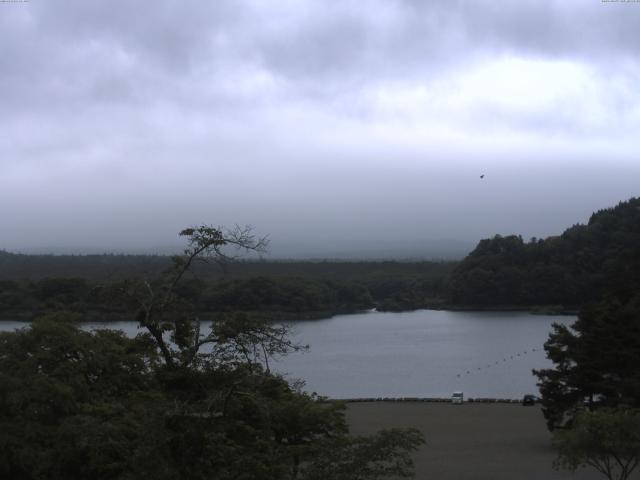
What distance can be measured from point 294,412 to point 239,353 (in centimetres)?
395

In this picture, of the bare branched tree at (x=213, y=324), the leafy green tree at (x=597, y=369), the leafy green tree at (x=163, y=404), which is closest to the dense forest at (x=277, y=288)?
the leafy green tree at (x=597, y=369)

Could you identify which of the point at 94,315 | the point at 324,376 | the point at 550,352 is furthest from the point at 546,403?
the point at 94,315

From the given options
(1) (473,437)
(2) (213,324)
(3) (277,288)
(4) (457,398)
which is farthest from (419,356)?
(2) (213,324)

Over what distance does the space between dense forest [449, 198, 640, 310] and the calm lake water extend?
6.39 metres

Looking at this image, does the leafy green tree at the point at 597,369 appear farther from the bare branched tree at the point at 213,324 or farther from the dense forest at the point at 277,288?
the dense forest at the point at 277,288

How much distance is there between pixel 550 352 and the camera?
14539 millimetres

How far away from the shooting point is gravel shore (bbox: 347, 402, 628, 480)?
458 inches

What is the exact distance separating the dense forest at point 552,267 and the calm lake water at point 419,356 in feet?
21.0

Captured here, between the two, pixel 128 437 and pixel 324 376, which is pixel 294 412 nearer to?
pixel 128 437

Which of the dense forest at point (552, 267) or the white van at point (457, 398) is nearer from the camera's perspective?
the white van at point (457, 398)

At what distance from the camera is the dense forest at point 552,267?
52.7m

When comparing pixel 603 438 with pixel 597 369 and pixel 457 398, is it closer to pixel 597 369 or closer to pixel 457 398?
pixel 597 369

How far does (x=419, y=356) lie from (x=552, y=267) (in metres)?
26.4

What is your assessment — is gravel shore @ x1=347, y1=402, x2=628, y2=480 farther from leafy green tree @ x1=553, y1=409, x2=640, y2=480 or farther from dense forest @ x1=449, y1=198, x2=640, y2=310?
dense forest @ x1=449, y1=198, x2=640, y2=310
